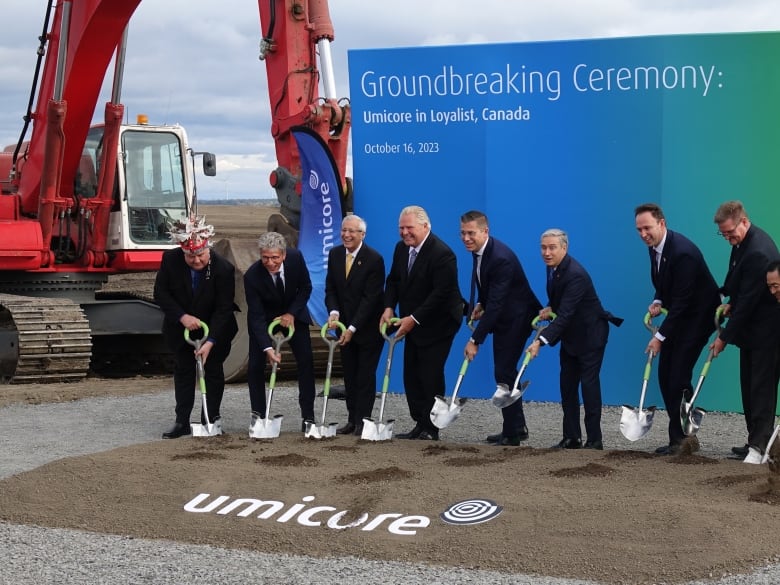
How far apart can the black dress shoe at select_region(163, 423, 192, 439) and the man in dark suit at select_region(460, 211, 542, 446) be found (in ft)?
7.82

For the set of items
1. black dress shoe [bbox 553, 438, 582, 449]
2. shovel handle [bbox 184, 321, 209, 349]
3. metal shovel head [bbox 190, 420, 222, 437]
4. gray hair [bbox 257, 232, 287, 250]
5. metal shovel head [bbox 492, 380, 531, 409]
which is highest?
gray hair [bbox 257, 232, 287, 250]

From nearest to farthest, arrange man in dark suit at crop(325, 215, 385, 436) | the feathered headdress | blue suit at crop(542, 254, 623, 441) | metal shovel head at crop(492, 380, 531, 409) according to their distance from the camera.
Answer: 1. blue suit at crop(542, 254, 623, 441)
2. metal shovel head at crop(492, 380, 531, 409)
3. the feathered headdress
4. man in dark suit at crop(325, 215, 385, 436)

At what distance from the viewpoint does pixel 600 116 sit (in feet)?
37.0

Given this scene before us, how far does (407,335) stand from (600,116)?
125 inches

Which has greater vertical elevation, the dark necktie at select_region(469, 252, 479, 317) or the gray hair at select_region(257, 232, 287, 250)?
the gray hair at select_region(257, 232, 287, 250)

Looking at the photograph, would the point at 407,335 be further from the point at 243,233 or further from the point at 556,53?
the point at 243,233

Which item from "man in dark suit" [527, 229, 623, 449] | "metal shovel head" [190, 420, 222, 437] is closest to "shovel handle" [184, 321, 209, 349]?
"metal shovel head" [190, 420, 222, 437]

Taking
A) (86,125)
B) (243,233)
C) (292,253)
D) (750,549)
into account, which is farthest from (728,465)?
(243,233)

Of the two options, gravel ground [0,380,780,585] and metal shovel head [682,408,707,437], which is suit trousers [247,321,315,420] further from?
metal shovel head [682,408,707,437]

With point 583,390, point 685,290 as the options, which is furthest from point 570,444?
point 685,290

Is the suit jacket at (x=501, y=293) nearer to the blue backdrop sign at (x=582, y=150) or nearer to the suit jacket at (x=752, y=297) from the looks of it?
the suit jacket at (x=752, y=297)

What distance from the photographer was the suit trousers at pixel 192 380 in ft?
31.7

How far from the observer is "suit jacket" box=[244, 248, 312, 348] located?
31.1 feet

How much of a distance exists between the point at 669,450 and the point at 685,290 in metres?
1.17
